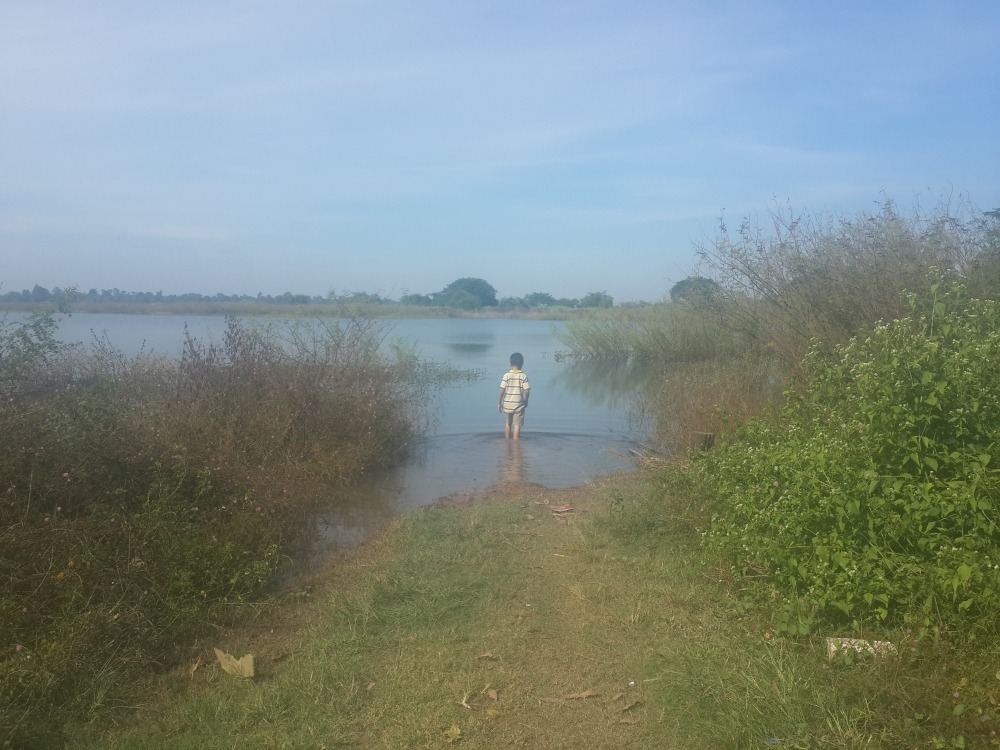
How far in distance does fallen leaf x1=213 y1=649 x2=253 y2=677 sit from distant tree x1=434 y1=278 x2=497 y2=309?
62.8m

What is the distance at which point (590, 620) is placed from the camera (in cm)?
552

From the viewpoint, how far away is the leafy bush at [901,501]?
424 centimetres

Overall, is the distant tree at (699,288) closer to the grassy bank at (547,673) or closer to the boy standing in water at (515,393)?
the boy standing in water at (515,393)

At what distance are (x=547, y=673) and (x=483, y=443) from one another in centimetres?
994

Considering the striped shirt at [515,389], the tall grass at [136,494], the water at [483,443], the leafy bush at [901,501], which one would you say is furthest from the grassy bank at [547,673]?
the striped shirt at [515,389]

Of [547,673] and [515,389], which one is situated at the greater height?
[515,389]

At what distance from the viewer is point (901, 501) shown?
446 centimetres

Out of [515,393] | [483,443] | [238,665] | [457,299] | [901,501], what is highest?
[457,299]

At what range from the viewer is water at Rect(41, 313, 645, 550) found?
10.1 m

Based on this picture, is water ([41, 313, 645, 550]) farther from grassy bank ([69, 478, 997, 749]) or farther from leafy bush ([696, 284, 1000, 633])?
leafy bush ([696, 284, 1000, 633])

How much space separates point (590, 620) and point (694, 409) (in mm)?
6606

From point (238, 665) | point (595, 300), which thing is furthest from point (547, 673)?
point (595, 300)

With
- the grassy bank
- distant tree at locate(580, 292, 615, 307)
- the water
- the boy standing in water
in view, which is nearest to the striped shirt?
the boy standing in water

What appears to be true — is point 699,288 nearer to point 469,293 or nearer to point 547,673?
point 547,673
